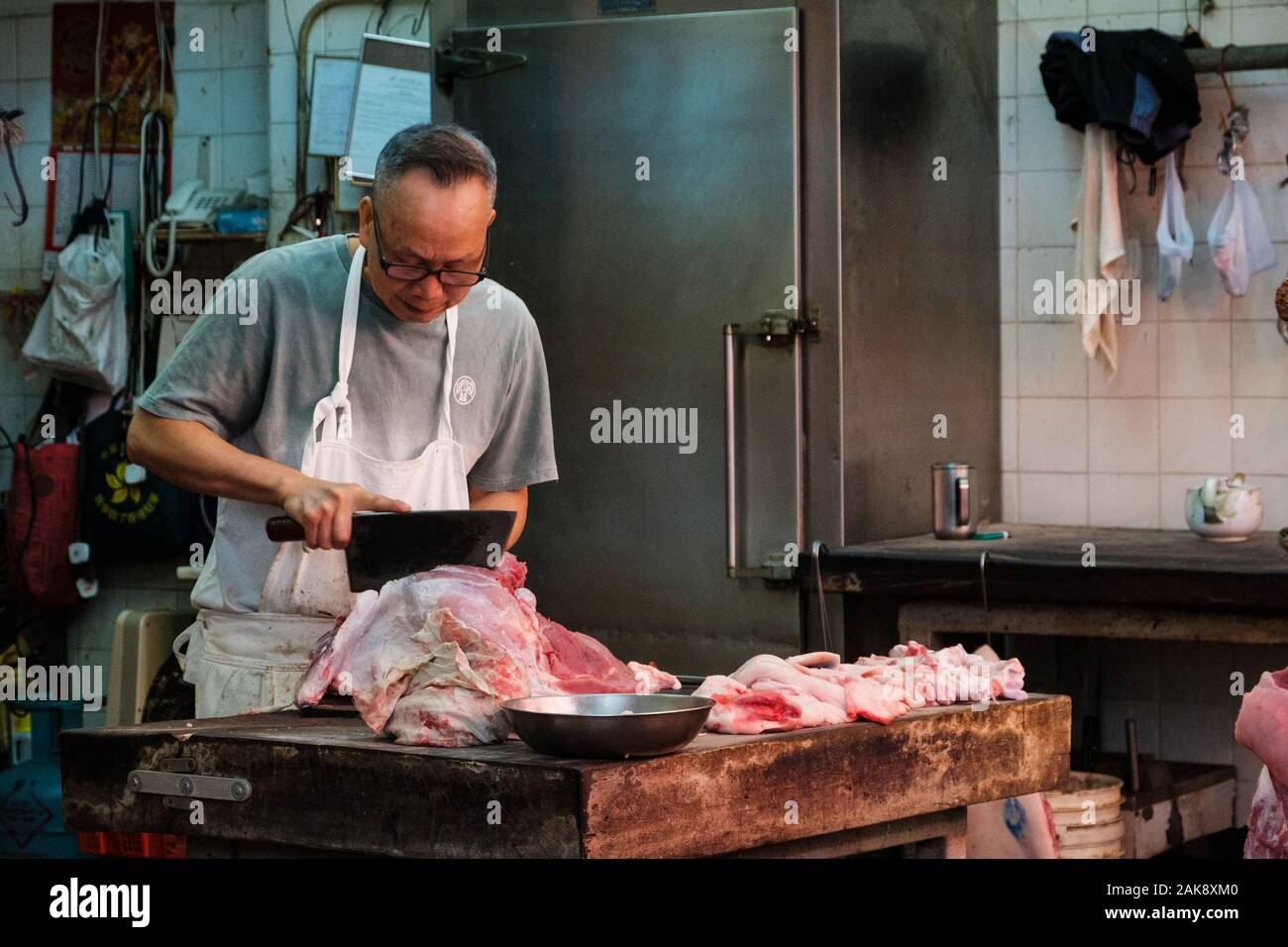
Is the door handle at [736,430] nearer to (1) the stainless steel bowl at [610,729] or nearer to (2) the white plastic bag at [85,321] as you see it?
(1) the stainless steel bowl at [610,729]

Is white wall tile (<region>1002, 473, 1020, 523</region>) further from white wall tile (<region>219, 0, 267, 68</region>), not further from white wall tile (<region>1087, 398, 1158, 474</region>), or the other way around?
white wall tile (<region>219, 0, 267, 68</region>)

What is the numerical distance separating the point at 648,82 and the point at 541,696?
2.86 meters

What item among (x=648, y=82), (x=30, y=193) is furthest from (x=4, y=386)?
(x=648, y=82)

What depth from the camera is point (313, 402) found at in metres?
3.40

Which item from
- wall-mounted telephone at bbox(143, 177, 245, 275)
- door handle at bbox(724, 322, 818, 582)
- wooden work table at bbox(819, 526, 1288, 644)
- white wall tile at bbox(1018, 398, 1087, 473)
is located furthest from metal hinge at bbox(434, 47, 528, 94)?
white wall tile at bbox(1018, 398, 1087, 473)

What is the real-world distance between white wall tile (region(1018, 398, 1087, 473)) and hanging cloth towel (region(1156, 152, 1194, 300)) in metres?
0.55

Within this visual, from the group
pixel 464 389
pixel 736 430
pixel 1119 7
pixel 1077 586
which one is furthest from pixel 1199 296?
pixel 464 389

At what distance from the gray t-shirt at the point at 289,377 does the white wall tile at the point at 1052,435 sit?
115 inches

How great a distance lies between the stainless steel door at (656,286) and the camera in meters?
4.97

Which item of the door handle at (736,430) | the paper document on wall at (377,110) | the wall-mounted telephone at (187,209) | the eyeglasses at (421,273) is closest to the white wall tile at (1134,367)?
the door handle at (736,430)

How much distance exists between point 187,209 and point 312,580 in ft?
12.4

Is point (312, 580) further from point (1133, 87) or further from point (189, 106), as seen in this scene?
point (189, 106)

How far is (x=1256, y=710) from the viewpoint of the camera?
9.61ft
